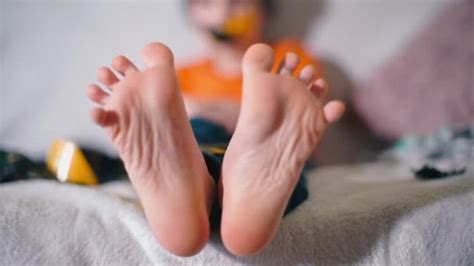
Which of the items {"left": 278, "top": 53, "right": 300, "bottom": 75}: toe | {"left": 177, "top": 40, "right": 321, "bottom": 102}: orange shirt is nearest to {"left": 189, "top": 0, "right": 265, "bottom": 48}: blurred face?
{"left": 177, "top": 40, "right": 321, "bottom": 102}: orange shirt

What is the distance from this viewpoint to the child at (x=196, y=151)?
428 mm

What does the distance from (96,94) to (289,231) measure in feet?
0.85

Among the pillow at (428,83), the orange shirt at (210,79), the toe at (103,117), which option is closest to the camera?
the toe at (103,117)

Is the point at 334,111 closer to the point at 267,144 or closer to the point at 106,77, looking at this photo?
the point at 267,144

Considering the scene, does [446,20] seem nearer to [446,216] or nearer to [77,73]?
[446,216]

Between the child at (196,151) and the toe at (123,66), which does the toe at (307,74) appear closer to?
the child at (196,151)

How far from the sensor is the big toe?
1.51 ft

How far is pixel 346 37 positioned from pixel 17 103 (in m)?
0.85

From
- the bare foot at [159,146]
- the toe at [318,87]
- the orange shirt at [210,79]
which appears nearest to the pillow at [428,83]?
the orange shirt at [210,79]

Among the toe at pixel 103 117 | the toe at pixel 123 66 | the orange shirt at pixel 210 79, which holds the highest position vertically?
the toe at pixel 123 66

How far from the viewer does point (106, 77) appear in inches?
17.8

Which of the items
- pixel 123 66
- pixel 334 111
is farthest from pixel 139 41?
pixel 334 111

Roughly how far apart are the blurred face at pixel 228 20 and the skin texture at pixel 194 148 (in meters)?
0.55

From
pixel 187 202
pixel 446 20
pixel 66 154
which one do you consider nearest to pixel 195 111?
pixel 66 154
